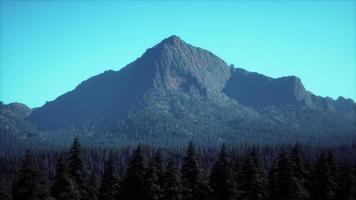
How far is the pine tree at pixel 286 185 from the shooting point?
5756 centimetres

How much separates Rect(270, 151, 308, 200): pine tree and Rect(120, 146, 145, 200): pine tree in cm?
1528

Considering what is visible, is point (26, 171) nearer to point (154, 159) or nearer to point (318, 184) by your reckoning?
point (154, 159)

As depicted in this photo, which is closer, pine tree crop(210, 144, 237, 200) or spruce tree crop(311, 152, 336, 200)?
pine tree crop(210, 144, 237, 200)

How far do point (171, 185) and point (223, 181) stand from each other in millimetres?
6403

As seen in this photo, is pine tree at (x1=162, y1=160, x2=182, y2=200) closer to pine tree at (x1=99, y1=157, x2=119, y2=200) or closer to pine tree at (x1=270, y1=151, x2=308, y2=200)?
pine tree at (x1=270, y1=151, x2=308, y2=200)

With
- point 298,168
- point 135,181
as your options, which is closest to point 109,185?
point 135,181

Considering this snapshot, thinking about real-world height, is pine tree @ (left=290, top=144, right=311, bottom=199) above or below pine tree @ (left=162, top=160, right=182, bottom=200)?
above

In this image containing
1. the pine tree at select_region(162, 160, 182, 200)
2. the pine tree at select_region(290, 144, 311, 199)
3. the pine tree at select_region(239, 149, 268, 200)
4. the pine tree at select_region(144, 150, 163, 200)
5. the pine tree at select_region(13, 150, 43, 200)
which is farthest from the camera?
the pine tree at select_region(290, 144, 311, 199)

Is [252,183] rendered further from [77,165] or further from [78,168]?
[77,165]

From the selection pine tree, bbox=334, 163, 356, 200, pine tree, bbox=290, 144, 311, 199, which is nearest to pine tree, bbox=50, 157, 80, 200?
pine tree, bbox=290, 144, 311, 199

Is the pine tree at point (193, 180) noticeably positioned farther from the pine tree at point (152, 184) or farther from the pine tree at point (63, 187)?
the pine tree at point (63, 187)

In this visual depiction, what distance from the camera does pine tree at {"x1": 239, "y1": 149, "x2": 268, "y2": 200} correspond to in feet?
192

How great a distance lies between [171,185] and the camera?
5397 centimetres

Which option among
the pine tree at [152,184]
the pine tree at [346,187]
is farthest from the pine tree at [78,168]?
the pine tree at [346,187]
